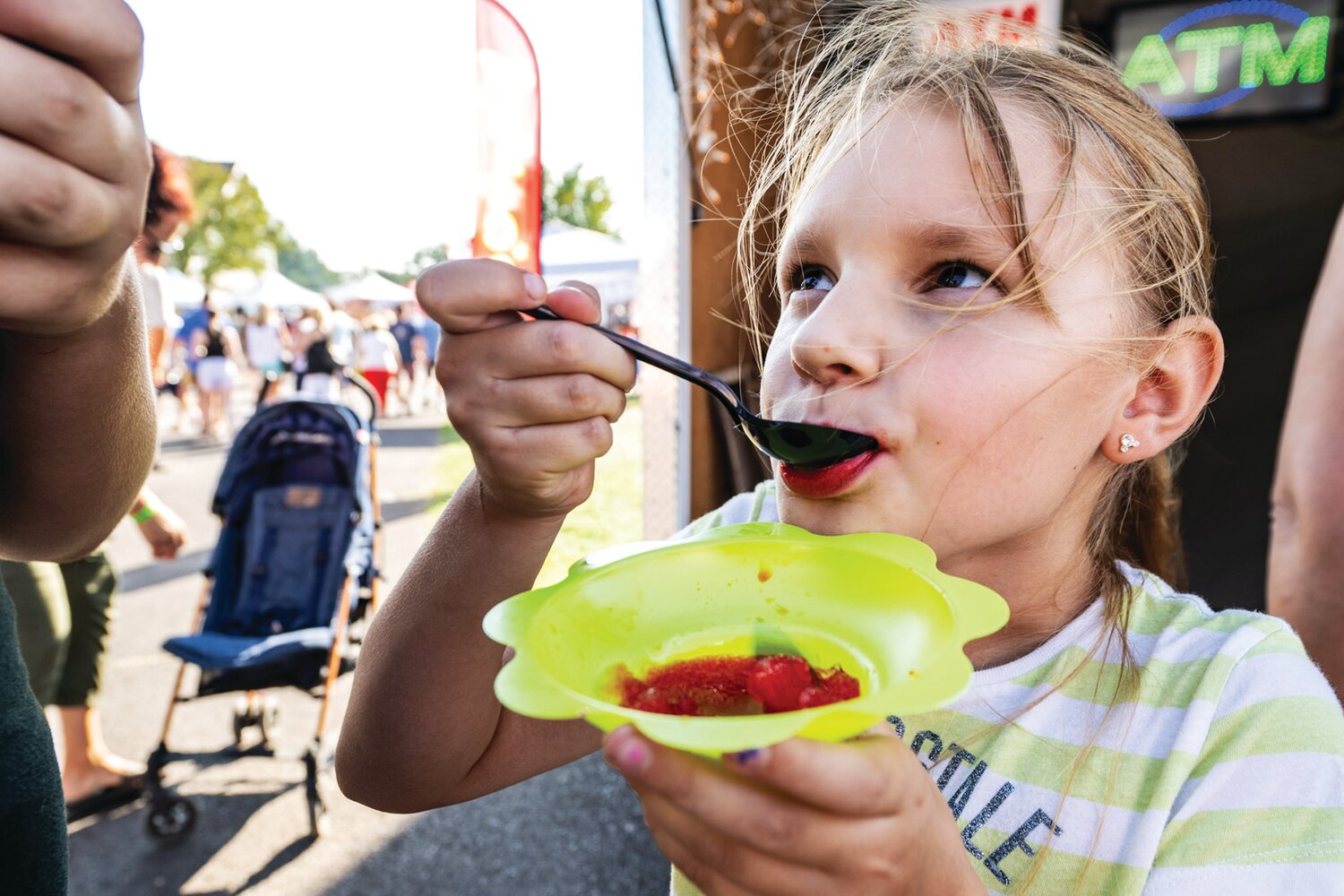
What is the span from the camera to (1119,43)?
3.13m

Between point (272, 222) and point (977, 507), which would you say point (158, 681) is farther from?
point (272, 222)

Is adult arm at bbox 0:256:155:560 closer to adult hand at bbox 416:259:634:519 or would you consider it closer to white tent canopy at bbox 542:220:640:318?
A: adult hand at bbox 416:259:634:519

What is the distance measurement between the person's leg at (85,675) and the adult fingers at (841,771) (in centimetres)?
336

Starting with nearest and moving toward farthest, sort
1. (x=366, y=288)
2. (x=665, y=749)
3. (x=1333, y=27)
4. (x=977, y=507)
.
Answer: (x=665, y=749), (x=977, y=507), (x=1333, y=27), (x=366, y=288)

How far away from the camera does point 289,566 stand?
11.6 feet

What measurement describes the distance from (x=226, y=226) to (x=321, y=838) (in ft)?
112

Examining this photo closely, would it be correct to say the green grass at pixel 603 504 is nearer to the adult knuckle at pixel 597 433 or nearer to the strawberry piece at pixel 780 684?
the adult knuckle at pixel 597 433

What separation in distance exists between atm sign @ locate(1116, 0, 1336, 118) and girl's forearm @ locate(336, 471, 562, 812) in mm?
3091

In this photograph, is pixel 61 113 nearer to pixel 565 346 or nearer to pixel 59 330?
pixel 59 330

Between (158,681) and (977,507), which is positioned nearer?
(977,507)

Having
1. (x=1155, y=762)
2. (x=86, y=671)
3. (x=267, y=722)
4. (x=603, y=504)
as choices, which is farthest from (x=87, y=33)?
(x=603, y=504)

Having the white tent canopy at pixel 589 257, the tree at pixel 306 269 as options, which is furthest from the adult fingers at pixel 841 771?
the tree at pixel 306 269

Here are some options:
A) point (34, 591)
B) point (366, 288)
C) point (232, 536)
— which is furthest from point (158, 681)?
point (366, 288)

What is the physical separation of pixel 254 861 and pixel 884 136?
121 inches
